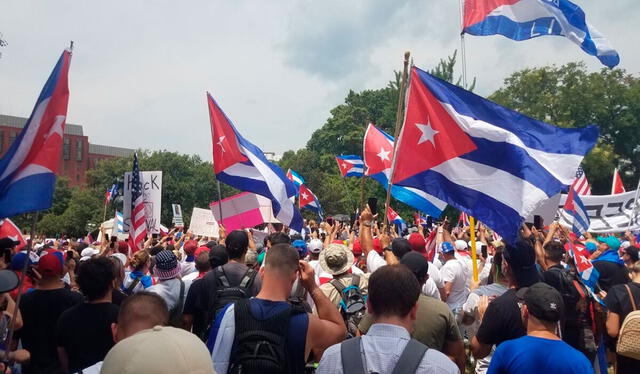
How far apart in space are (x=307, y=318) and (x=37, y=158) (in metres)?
3.06

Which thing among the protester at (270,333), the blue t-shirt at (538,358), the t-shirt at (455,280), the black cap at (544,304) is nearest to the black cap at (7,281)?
the protester at (270,333)

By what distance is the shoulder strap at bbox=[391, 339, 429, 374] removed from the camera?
9.51 feet

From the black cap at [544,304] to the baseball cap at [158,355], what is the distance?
7.89 ft

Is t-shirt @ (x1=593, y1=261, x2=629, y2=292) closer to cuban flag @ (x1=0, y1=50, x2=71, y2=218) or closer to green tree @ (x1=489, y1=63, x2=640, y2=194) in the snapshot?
cuban flag @ (x1=0, y1=50, x2=71, y2=218)

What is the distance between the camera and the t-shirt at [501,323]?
4.48m

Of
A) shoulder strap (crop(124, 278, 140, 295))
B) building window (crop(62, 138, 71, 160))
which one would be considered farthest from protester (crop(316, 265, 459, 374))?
building window (crop(62, 138, 71, 160))

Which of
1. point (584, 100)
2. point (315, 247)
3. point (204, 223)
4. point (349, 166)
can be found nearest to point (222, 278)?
point (315, 247)

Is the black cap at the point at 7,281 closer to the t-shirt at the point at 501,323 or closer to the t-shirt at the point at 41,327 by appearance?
the t-shirt at the point at 41,327

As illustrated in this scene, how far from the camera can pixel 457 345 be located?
4598mm

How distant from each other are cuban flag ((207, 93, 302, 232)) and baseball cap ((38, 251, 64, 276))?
4853mm

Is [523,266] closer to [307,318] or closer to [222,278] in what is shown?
[307,318]

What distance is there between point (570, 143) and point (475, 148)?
1.10 metres

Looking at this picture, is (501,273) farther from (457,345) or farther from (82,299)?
(82,299)

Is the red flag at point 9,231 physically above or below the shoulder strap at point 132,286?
above
